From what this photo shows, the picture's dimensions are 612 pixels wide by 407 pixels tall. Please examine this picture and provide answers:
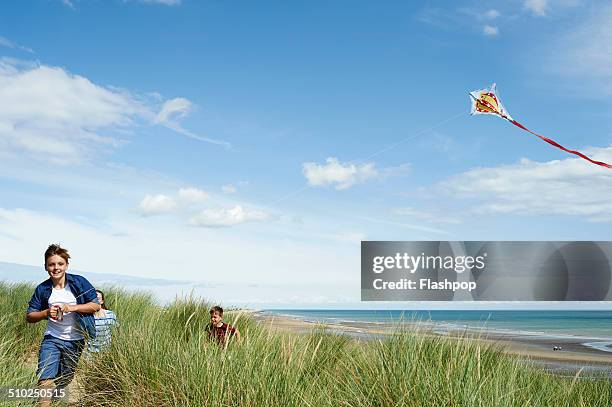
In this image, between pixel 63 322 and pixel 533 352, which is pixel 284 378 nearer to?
pixel 63 322

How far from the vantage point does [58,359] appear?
606 cm

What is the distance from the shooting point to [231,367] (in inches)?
220

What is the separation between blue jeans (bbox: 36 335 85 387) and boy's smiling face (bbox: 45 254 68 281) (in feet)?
1.92

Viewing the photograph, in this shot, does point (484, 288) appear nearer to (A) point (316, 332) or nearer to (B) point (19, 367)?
(A) point (316, 332)

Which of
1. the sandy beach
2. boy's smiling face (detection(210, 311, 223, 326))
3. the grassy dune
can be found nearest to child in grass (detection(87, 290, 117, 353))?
the grassy dune

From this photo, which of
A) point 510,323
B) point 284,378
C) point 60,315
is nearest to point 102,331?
point 60,315

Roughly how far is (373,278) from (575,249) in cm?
Result: 660

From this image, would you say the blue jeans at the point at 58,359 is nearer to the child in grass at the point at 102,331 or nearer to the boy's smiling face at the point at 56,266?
the child in grass at the point at 102,331

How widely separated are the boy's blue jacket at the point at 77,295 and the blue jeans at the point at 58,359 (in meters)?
0.21

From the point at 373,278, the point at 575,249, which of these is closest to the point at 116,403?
the point at 373,278

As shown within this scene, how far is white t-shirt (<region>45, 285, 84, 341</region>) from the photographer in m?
6.05

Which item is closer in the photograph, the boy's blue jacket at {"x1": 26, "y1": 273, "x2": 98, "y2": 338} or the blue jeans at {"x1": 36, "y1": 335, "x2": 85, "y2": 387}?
the blue jeans at {"x1": 36, "y1": 335, "x2": 85, "y2": 387}

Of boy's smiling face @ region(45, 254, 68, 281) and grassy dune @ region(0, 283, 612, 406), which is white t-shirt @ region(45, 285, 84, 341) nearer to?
boy's smiling face @ region(45, 254, 68, 281)

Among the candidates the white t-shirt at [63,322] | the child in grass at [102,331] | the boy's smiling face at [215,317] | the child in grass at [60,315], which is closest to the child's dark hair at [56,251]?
the child in grass at [60,315]
